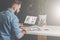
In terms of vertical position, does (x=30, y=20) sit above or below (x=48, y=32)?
above

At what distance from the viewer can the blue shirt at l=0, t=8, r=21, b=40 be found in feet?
4.53

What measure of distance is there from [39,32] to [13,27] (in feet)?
0.80

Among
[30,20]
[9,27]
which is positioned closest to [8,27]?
[9,27]

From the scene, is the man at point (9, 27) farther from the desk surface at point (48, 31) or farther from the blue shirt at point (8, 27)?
the desk surface at point (48, 31)

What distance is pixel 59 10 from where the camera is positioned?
1.43m

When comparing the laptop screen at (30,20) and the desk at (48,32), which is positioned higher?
the laptop screen at (30,20)

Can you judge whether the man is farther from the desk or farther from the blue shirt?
the desk

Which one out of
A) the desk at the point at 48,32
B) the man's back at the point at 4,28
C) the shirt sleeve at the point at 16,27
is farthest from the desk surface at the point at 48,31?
the man's back at the point at 4,28

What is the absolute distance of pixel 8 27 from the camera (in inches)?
54.4

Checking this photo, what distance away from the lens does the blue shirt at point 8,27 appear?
1.38 metres

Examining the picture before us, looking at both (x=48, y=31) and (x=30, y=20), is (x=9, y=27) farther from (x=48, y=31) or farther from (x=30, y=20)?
(x=48, y=31)

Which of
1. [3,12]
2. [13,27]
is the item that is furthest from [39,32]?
[3,12]

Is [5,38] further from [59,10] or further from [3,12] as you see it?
[59,10]

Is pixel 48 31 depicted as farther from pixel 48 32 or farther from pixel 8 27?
pixel 8 27
